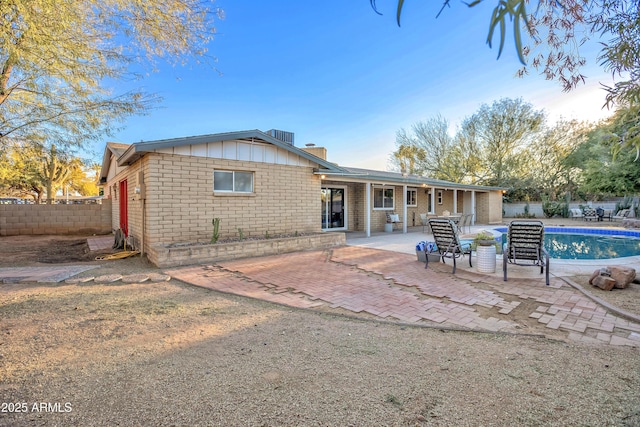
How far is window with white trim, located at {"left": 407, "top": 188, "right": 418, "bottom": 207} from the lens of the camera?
17.2m

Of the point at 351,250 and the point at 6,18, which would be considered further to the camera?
the point at 351,250

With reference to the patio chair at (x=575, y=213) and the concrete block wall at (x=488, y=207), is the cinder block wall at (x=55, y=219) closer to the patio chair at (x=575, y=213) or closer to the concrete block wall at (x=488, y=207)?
the concrete block wall at (x=488, y=207)

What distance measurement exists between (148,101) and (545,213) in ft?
92.2

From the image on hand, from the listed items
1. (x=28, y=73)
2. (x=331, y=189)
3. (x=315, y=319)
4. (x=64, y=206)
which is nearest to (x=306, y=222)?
(x=331, y=189)

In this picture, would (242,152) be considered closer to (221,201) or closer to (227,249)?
(221,201)

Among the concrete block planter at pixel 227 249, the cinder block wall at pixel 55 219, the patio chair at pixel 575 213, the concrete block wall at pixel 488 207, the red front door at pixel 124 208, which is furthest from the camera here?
the patio chair at pixel 575 213

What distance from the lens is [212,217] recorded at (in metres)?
8.51

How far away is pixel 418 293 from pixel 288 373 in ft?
10.1

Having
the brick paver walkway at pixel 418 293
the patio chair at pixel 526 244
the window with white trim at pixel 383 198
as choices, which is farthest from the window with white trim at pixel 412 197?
the patio chair at pixel 526 244

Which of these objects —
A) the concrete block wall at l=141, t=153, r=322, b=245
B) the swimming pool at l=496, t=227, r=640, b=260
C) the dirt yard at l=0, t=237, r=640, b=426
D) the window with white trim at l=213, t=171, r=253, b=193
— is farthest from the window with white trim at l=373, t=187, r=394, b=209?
the dirt yard at l=0, t=237, r=640, b=426

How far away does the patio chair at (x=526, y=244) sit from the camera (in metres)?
5.67

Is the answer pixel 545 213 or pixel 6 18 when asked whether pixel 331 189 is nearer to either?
pixel 6 18

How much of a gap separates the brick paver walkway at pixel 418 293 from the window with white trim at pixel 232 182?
7.92 ft

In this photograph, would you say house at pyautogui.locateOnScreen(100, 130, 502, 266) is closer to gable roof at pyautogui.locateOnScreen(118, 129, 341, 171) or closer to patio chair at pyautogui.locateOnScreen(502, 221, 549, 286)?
gable roof at pyautogui.locateOnScreen(118, 129, 341, 171)
